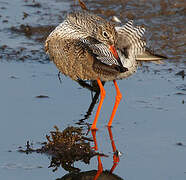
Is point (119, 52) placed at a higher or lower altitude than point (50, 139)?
higher

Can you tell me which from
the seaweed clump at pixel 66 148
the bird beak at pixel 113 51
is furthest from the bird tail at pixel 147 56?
the seaweed clump at pixel 66 148

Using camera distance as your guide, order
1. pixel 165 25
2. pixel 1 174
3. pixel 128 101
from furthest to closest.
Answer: pixel 165 25
pixel 128 101
pixel 1 174

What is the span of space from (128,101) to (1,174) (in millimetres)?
2362

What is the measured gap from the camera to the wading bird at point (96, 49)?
669 centimetres

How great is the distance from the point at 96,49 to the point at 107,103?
101 centimetres

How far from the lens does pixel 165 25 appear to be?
10125 mm

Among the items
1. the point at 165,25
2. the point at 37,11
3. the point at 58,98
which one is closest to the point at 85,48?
the point at 58,98

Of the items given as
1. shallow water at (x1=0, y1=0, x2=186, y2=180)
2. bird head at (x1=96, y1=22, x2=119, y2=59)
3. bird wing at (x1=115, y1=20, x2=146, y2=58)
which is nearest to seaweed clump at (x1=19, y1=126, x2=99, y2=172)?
shallow water at (x1=0, y1=0, x2=186, y2=180)

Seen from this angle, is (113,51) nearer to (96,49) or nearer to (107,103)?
(96,49)

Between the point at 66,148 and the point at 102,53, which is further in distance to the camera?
the point at 102,53

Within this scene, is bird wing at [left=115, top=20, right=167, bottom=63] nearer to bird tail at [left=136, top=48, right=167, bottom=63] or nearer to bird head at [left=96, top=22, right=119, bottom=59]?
bird tail at [left=136, top=48, right=167, bottom=63]

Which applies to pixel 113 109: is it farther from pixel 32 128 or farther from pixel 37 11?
pixel 37 11

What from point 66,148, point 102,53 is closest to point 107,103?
point 102,53

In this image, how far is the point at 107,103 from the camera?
7.52 metres
